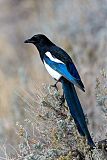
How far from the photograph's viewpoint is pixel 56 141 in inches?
222

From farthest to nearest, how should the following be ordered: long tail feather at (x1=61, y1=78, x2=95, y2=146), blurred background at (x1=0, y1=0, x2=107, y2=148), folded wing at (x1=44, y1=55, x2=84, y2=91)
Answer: blurred background at (x1=0, y1=0, x2=107, y2=148), folded wing at (x1=44, y1=55, x2=84, y2=91), long tail feather at (x1=61, y1=78, x2=95, y2=146)

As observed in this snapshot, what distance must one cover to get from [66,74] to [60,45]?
6.19 metres

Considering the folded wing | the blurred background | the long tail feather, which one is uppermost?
the blurred background

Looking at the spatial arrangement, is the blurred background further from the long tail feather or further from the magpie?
the long tail feather

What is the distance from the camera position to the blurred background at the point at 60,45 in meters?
10.5

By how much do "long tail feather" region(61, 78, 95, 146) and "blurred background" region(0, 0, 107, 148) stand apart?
2.34 meters

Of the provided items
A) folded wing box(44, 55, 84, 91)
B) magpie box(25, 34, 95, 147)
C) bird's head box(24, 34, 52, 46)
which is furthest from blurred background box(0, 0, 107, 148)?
folded wing box(44, 55, 84, 91)

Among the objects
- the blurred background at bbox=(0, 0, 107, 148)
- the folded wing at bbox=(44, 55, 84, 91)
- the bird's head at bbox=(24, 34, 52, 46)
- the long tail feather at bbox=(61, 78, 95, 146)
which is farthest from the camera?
the blurred background at bbox=(0, 0, 107, 148)

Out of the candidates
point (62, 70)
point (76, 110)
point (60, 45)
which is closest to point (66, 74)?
point (62, 70)

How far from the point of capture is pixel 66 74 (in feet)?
19.9

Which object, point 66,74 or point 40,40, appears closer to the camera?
point 66,74

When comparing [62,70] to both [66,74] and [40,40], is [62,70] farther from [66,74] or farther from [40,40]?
[40,40]

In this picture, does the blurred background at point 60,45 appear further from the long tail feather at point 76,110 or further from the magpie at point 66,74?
the long tail feather at point 76,110

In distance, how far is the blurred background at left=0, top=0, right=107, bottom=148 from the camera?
10531mm
